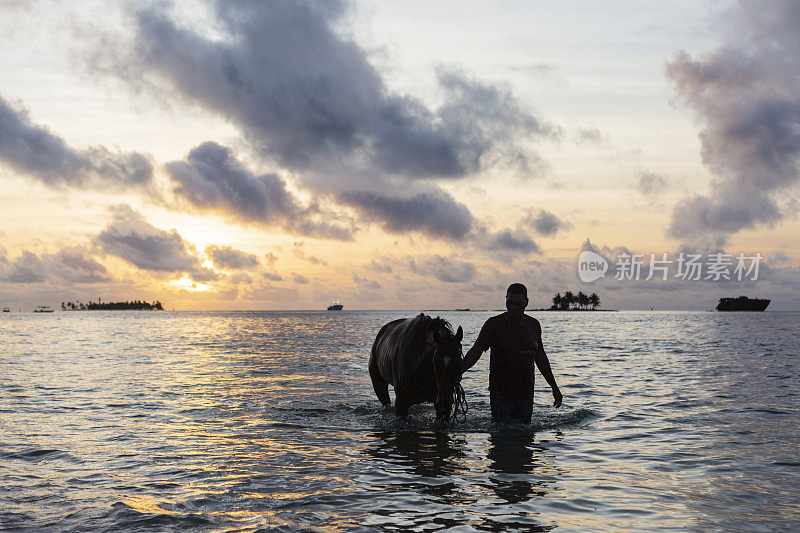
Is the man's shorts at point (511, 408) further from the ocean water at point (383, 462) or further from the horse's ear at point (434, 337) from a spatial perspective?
the horse's ear at point (434, 337)

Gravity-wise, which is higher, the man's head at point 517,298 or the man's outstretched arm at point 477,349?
the man's head at point 517,298

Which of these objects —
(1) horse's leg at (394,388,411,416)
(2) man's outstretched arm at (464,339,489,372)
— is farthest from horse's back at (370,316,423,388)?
(2) man's outstretched arm at (464,339,489,372)

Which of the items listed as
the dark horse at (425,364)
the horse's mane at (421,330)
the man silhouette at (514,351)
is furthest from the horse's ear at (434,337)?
the man silhouette at (514,351)

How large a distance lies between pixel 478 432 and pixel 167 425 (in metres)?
6.48

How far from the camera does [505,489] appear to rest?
7906mm

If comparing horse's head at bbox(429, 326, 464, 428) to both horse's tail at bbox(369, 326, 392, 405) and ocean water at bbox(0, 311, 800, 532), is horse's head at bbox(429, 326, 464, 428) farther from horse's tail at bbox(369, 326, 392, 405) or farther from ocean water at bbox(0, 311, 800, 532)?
horse's tail at bbox(369, 326, 392, 405)

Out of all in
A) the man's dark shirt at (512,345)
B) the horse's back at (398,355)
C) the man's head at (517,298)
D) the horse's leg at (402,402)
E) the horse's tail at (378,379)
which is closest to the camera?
the man's head at (517,298)

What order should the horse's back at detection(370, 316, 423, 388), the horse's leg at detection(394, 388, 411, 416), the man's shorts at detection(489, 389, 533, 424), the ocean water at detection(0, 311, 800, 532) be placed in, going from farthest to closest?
the horse's leg at detection(394, 388, 411, 416), the horse's back at detection(370, 316, 423, 388), the man's shorts at detection(489, 389, 533, 424), the ocean water at detection(0, 311, 800, 532)

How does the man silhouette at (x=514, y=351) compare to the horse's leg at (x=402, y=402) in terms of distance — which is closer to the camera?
the man silhouette at (x=514, y=351)

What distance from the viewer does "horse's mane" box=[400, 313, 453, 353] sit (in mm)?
11648

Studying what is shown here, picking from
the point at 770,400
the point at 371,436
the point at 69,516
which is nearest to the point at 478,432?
the point at 371,436

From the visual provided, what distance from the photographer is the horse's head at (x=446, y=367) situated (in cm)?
1055

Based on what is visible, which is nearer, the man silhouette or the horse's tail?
the man silhouette

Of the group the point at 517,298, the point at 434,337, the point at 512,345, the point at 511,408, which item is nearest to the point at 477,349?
the point at 512,345
